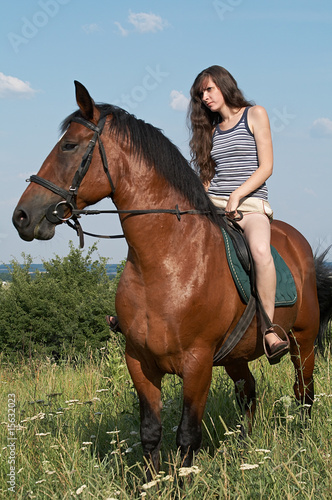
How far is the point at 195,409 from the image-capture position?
11.6ft

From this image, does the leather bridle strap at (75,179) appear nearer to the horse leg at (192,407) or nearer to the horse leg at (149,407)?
the horse leg at (149,407)

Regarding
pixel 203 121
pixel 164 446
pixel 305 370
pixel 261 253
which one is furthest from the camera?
pixel 305 370

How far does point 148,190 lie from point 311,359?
104 inches

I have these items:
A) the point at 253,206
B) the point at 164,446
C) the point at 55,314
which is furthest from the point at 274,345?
the point at 55,314

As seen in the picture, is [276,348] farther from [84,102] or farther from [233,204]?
[84,102]

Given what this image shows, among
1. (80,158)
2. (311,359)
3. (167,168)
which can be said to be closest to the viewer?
(80,158)

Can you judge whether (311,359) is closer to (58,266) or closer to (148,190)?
(148,190)

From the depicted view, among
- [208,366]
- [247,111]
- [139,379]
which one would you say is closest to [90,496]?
[139,379]

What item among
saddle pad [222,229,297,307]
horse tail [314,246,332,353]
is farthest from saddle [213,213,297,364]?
horse tail [314,246,332,353]

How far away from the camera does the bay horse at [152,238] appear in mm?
3451

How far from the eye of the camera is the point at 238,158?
14.4ft

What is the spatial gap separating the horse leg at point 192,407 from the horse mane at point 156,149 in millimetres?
1124

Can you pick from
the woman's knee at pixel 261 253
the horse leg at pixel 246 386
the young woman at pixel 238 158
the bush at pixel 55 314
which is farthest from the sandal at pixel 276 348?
the bush at pixel 55 314

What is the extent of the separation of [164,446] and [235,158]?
95.2 inches
